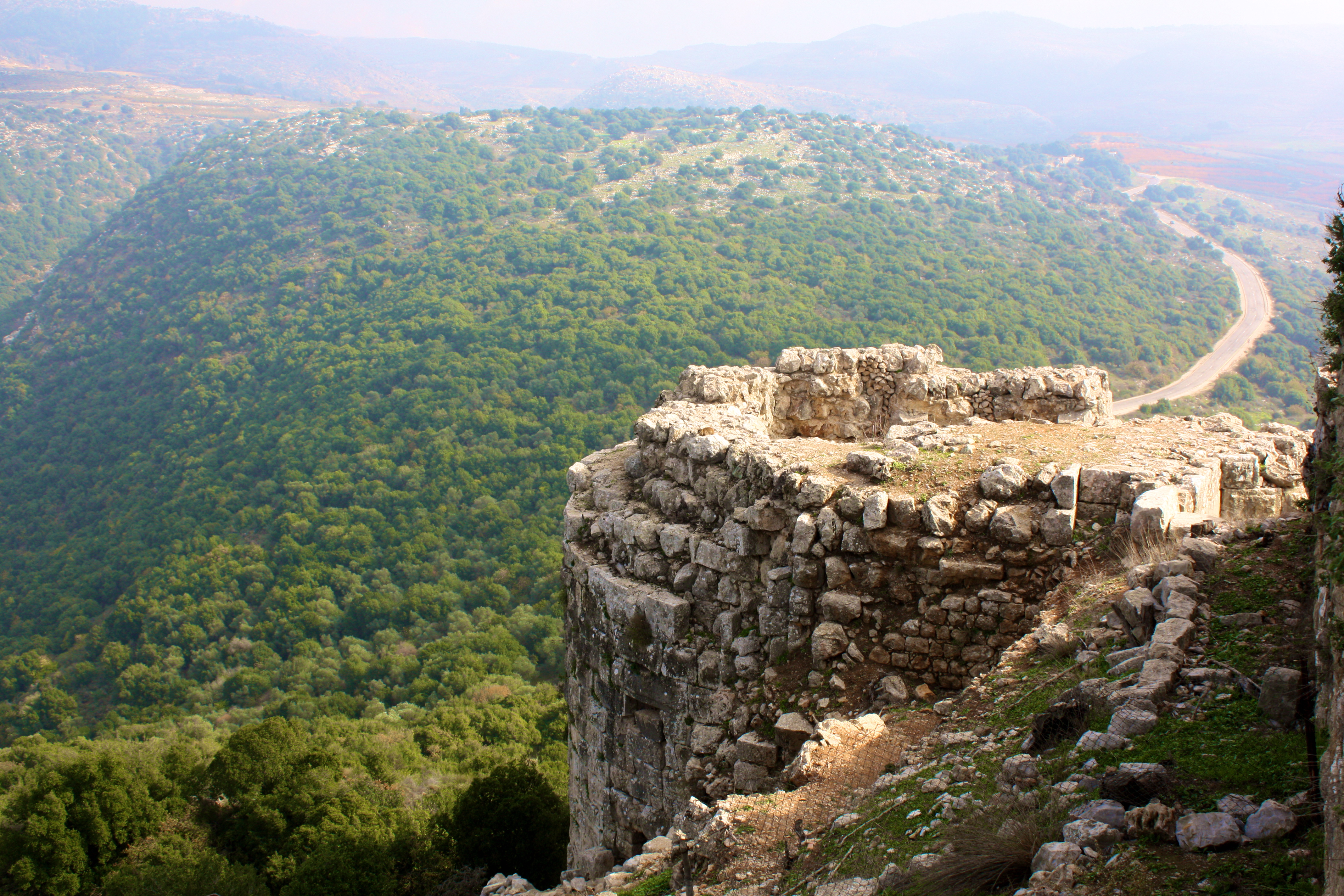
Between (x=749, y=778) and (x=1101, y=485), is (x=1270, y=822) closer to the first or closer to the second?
(x=1101, y=485)

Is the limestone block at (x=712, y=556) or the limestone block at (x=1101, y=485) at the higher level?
the limestone block at (x=1101, y=485)

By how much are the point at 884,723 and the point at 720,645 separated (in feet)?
6.65

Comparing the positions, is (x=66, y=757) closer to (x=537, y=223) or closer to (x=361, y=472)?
(x=361, y=472)

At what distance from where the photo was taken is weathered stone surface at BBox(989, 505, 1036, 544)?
7.84 m

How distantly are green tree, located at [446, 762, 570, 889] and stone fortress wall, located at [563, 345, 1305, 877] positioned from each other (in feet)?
14.9

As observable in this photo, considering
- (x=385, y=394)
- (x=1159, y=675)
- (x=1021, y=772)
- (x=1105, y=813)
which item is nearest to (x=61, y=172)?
(x=385, y=394)

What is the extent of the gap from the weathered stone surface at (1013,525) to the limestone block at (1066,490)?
0.83 ft

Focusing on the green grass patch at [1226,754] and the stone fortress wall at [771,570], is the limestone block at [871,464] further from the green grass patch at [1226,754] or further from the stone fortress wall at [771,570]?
the green grass patch at [1226,754]

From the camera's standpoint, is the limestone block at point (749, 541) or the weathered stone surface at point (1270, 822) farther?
the limestone block at point (749, 541)

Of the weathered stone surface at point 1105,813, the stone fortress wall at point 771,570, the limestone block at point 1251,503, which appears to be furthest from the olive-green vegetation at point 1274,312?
the weathered stone surface at point 1105,813

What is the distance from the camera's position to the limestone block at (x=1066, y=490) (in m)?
7.91

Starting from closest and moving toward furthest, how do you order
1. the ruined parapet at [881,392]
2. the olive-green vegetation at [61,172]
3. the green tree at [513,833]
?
1. the ruined parapet at [881,392]
2. the green tree at [513,833]
3. the olive-green vegetation at [61,172]

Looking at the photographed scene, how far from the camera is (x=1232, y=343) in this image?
→ 185ft

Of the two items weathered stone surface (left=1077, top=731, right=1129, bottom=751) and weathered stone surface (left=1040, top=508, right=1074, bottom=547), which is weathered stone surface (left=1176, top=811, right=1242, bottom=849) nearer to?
weathered stone surface (left=1077, top=731, right=1129, bottom=751)
